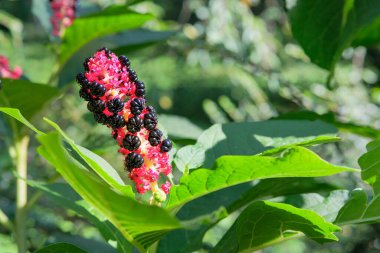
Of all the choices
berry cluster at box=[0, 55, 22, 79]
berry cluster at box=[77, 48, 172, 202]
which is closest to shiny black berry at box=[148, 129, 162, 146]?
berry cluster at box=[77, 48, 172, 202]

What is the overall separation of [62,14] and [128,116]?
105 cm

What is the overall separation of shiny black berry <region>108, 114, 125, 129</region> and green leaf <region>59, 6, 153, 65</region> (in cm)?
75

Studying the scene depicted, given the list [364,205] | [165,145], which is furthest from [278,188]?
[165,145]

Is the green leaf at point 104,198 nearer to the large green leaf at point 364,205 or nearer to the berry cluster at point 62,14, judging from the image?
the large green leaf at point 364,205

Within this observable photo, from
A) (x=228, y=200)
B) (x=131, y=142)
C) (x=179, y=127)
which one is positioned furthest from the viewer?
(x=179, y=127)

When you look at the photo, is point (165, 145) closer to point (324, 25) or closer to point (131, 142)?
point (131, 142)

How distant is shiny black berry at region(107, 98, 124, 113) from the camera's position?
1044 millimetres

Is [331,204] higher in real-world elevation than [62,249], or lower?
lower

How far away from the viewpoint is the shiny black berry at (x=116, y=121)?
1.05m

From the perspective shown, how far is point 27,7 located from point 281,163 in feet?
9.85

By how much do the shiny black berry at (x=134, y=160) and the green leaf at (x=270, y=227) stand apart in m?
0.21

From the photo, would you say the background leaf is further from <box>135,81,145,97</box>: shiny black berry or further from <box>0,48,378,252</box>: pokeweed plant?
<box>135,81,145,97</box>: shiny black berry

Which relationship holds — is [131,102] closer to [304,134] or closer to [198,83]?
[304,134]

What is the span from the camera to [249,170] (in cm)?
98
